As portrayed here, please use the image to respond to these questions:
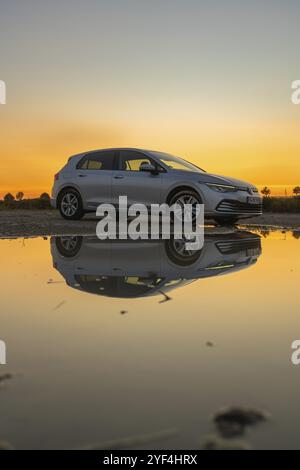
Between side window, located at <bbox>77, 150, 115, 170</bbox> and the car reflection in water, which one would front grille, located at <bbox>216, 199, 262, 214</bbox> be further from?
side window, located at <bbox>77, 150, 115, 170</bbox>

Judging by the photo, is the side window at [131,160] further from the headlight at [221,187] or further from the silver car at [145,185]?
the headlight at [221,187]

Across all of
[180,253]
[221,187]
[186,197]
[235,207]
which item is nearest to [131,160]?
[186,197]

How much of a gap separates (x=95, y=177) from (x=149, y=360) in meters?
9.98

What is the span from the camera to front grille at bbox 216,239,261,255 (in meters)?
6.77

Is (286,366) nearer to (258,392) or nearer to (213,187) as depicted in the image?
(258,392)

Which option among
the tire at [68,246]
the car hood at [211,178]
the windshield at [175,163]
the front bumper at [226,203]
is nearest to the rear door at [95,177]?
the windshield at [175,163]

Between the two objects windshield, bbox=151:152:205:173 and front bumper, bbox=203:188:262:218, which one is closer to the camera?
front bumper, bbox=203:188:262:218

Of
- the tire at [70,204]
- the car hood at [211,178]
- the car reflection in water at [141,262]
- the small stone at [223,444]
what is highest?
the tire at [70,204]

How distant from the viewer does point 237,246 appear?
24.4 feet

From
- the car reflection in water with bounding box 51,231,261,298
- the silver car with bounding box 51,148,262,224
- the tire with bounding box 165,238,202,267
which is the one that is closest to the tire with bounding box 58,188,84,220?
the silver car with bounding box 51,148,262,224

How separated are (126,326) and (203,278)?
5.79ft

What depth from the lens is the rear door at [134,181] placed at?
11003mm

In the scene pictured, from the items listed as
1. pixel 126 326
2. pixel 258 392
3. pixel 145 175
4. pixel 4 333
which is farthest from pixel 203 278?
pixel 145 175

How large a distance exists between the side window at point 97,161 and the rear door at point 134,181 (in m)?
0.26
